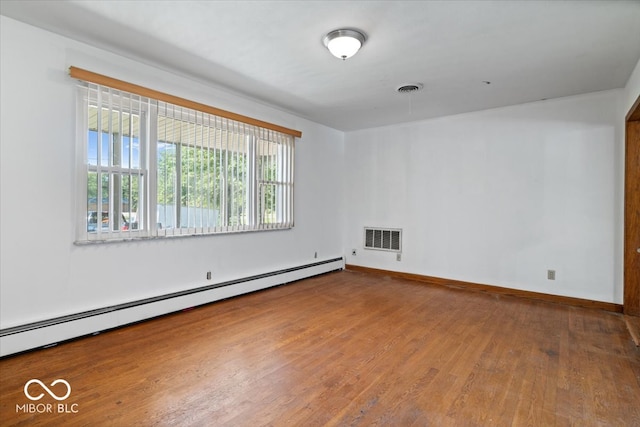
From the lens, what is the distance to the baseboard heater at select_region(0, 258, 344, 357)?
7.97 ft

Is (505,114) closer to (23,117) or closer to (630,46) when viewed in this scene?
A: (630,46)

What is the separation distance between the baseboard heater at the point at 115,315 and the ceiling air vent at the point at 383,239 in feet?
6.19

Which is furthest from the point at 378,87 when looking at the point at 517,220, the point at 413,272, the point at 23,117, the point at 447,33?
the point at 23,117

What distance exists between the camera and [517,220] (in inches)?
168

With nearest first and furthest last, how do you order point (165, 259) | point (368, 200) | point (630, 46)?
point (630, 46)
point (165, 259)
point (368, 200)

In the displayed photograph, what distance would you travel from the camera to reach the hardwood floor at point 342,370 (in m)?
1.79

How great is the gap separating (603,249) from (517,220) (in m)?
0.91

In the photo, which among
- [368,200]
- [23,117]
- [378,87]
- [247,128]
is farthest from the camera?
[368,200]

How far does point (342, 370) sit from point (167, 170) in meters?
2.51

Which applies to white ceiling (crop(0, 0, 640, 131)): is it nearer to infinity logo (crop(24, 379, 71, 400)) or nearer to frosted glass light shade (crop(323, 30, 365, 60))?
frosted glass light shade (crop(323, 30, 365, 60))

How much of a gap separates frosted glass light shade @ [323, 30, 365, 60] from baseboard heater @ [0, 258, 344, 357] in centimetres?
279

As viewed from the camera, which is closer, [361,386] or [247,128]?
[361,386]

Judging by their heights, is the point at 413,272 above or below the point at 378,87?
below

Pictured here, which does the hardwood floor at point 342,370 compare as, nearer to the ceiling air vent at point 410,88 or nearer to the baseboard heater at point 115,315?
the baseboard heater at point 115,315
